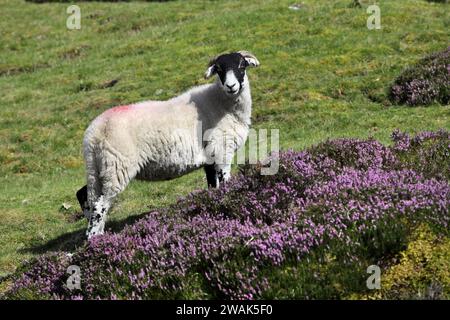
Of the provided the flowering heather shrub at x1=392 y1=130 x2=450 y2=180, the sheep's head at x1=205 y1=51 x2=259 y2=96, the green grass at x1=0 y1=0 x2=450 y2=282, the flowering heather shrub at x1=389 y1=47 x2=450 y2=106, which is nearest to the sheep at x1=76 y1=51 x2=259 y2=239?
the sheep's head at x1=205 y1=51 x2=259 y2=96

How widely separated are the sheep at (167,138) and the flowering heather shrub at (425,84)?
9.68 m

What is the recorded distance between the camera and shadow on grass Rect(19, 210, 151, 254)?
541 inches

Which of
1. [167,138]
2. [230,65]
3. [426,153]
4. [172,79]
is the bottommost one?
[172,79]

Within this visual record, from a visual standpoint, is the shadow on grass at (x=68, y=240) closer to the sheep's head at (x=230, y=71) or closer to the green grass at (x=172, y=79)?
the green grass at (x=172, y=79)

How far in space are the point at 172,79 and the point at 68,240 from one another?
14.7 meters

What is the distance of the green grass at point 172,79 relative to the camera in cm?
1755

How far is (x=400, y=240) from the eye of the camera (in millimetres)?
8055

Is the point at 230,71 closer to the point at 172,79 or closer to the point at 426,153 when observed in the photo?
the point at 426,153

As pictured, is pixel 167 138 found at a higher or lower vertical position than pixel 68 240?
higher

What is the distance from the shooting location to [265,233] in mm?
8875

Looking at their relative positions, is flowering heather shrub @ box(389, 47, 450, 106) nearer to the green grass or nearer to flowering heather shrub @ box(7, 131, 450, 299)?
the green grass

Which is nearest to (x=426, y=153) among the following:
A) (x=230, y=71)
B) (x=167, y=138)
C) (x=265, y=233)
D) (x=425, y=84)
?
(x=230, y=71)
